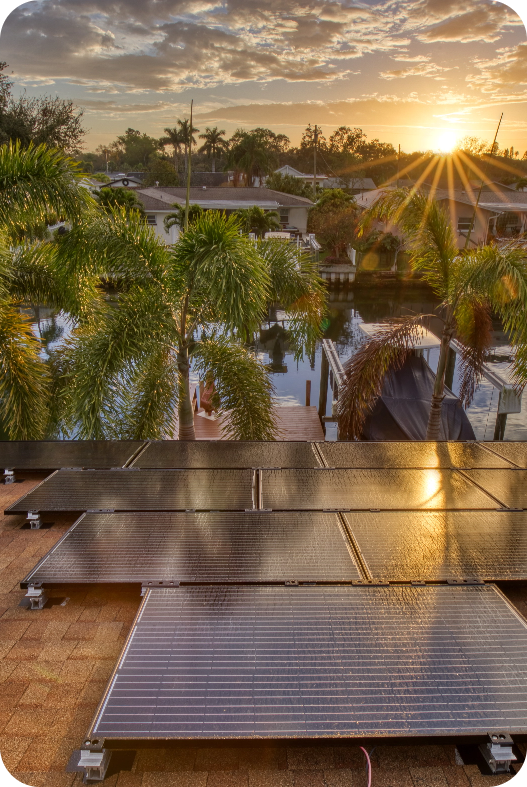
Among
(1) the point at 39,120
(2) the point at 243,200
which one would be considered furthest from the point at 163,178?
(1) the point at 39,120

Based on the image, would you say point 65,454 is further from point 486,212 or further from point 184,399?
point 486,212

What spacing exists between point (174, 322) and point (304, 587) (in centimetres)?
587

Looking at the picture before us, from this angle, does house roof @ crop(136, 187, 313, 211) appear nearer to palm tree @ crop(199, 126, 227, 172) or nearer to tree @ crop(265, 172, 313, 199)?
tree @ crop(265, 172, 313, 199)

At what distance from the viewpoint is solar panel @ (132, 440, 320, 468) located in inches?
249

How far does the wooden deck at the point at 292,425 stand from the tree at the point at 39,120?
18.4 m

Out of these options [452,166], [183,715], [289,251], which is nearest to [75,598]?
[183,715]

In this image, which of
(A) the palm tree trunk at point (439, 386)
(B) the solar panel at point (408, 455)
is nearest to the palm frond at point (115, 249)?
(B) the solar panel at point (408, 455)

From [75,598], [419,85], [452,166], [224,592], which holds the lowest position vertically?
[75,598]

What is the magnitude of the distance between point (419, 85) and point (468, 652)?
1478 centimetres

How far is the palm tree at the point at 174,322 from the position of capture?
26.1ft

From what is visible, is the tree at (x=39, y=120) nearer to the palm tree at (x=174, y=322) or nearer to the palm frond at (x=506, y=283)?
the palm tree at (x=174, y=322)

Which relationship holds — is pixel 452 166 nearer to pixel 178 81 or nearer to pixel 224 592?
pixel 178 81

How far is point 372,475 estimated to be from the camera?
19.5 feet

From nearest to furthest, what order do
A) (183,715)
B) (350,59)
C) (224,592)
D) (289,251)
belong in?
(183,715) < (224,592) < (289,251) < (350,59)
